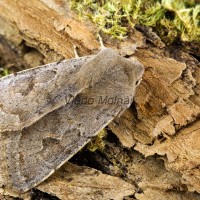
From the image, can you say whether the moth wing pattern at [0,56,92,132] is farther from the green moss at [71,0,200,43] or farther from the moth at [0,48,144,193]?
the green moss at [71,0,200,43]

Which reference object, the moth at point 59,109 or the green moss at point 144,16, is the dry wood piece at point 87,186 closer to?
the moth at point 59,109

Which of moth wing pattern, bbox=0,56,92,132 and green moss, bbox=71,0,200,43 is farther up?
green moss, bbox=71,0,200,43

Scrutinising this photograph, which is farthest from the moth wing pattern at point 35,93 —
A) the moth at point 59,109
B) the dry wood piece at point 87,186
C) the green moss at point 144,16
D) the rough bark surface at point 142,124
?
the dry wood piece at point 87,186

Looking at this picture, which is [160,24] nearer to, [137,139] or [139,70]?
[139,70]

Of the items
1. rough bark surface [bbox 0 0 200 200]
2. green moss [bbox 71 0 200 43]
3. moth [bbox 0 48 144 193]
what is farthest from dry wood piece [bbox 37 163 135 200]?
green moss [bbox 71 0 200 43]

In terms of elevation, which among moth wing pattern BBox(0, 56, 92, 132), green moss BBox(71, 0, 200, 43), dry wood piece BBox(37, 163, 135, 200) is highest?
green moss BBox(71, 0, 200, 43)

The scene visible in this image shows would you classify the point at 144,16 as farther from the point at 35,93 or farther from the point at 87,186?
the point at 87,186

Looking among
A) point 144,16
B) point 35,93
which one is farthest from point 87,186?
point 144,16
